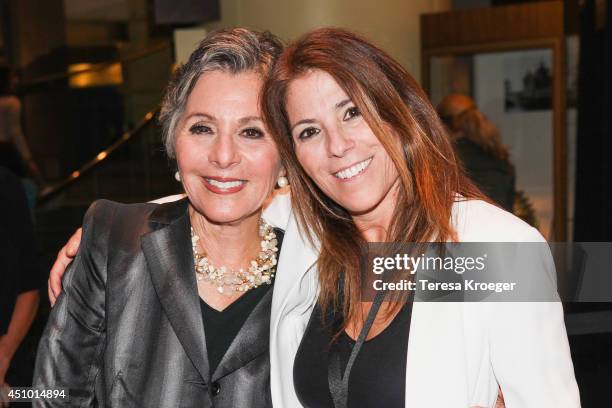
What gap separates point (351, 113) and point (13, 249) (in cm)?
173

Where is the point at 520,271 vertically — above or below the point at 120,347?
above

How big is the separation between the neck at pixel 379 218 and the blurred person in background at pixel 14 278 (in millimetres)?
1535

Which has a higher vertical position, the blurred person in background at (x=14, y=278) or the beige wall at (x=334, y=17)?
the beige wall at (x=334, y=17)

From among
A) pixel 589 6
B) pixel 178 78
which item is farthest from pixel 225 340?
pixel 589 6

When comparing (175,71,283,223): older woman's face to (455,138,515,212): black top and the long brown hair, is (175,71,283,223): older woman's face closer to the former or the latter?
the long brown hair

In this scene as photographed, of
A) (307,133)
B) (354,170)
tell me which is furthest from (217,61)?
(354,170)

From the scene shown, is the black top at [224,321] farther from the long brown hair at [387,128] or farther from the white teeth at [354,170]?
the white teeth at [354,170]

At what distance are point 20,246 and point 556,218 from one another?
3607 millimetres

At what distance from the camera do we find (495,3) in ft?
23.0

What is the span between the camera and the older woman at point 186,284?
1.91 metres

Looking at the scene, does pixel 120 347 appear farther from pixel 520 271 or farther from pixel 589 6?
pixel 589 6

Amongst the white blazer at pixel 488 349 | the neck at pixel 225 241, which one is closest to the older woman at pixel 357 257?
the white blazer at pixel 488 349

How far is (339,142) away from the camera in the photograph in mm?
1895

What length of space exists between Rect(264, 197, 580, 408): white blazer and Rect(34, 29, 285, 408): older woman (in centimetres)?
23
